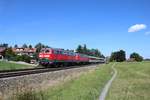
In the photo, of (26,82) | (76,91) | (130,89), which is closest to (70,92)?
(76,91)

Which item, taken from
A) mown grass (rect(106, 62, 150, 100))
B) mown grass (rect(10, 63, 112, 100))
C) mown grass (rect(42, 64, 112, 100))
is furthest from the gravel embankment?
mown grass (rect(106, 62, 150, 100))

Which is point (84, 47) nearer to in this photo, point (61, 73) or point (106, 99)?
point (61, 73)

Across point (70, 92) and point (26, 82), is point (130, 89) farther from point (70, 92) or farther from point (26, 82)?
point (26, 82)

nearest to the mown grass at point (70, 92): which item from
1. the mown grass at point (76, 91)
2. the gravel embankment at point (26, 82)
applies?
the mown grass at point (76, 91)

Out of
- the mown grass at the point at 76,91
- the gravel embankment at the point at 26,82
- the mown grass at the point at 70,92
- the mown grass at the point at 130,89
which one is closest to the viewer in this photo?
the mown grass at the point at 70,92

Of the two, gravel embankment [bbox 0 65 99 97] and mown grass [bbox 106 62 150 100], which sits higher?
gravel embankment [bbox 0 65 99 97]

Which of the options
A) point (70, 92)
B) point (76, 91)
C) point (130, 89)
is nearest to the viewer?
point (70, 92)

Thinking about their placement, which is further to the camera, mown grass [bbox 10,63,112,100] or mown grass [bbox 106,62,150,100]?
mown grass [bbox 106,62,150,100]

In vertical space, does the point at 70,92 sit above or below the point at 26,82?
below

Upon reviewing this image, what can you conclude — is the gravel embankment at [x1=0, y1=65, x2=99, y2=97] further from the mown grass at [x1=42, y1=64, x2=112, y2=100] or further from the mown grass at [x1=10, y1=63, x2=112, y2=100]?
the mown grass at [x1=42, y1=64, x2=112, y2=100]

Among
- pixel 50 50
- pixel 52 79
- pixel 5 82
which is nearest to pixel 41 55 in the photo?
pixel 50 50

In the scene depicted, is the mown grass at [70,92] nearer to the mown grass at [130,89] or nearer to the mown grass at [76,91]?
the mown grass at [76,91]

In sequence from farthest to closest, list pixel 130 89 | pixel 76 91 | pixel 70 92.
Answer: pixel 130 89 < pixel 76 91 < pixel 70 92

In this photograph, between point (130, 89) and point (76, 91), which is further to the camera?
point (130, 89)
